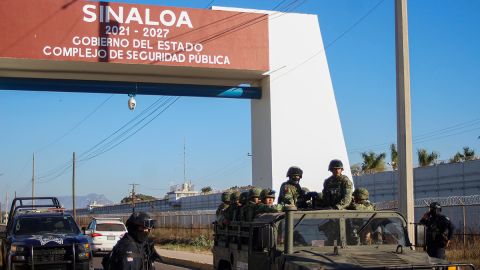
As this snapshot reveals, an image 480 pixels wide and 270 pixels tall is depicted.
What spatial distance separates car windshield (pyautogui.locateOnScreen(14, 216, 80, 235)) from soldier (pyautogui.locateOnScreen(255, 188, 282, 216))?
6730 mm

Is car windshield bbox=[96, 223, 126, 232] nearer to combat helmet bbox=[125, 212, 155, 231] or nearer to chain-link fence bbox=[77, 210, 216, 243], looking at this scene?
chain-link fence bbox=[77, 210, 216, 243]

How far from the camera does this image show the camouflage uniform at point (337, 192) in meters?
9.25

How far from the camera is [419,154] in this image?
44250 millimetres

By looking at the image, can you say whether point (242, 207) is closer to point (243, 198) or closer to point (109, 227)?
point (243, 198)

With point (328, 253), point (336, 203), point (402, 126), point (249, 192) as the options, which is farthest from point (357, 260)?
point (402, 126)

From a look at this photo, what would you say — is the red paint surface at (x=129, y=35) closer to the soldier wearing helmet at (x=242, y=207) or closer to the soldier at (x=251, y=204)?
the soldier wearing helmet at (x=242, y=207)

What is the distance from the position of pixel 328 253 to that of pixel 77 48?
13116 millimetres

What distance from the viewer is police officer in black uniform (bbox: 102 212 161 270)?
5.28 meters

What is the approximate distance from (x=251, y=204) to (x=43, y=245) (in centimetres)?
595

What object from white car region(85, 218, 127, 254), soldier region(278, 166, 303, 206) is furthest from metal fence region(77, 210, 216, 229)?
soldier region(278, 166, 303, 206)

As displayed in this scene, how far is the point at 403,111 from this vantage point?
12.5 m

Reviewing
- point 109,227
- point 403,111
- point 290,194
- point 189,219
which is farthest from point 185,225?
point 290,194

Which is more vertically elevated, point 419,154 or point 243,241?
point 419,154

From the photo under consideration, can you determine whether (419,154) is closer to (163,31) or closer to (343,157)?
(343,157)
